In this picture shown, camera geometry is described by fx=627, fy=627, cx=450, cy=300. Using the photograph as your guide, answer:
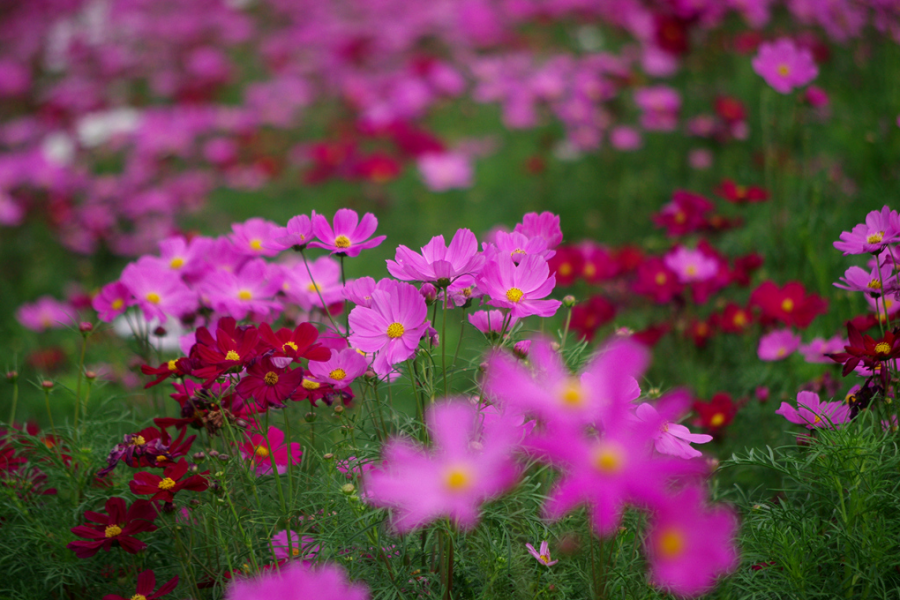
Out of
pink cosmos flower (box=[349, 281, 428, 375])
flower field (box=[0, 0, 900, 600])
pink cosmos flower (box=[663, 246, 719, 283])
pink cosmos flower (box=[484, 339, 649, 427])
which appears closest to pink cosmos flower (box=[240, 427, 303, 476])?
flower field (box=[0, 0, 900, 600])

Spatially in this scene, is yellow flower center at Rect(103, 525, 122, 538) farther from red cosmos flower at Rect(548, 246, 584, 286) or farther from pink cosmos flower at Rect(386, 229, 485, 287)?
red cosmos flower at Rect(548, 246, 584, 286)

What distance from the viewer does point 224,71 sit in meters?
4.32

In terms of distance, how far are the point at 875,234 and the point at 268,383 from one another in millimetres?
895

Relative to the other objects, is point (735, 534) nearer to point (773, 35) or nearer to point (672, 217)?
point (672, 217)

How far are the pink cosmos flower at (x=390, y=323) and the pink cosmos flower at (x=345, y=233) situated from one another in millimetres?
134

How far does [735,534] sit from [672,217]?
0.88 m

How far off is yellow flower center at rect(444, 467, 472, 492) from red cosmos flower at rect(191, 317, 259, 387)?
354 mm

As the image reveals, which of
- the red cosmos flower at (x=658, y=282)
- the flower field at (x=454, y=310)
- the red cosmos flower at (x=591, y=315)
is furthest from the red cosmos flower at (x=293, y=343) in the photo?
the red cosmos flower at (x=658, y=282)

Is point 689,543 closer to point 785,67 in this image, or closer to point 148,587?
point 148,587

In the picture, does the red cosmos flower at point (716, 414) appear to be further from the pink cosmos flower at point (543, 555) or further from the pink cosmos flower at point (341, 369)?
the pink cosmos flower at point (341, 369)

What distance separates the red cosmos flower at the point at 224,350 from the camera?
0.82m

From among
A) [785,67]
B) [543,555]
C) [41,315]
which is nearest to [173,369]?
[543,555]

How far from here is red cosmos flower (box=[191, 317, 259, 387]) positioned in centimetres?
82

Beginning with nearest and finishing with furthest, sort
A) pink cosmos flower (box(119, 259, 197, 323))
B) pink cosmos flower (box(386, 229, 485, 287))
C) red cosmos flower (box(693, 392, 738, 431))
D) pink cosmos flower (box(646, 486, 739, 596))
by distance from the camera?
pink cosmos flower (box(646, 486, 739, 596)) < pink cosmos flower (box(386, 229, 485, 287)) < pink cosmos flower (box(119, 259, 197, 323)) < red cosmos flower (box(693, 392, 738, 431))
